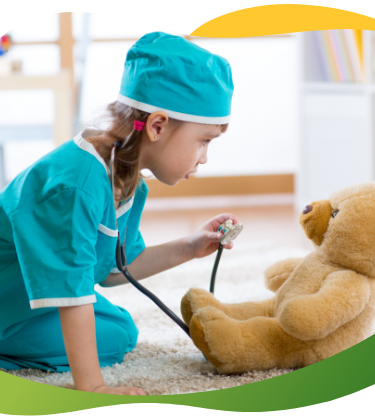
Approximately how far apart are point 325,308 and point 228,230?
0.21 m

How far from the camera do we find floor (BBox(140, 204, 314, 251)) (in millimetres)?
1870

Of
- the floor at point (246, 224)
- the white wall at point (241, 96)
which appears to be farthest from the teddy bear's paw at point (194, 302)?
the white wall at point (241, 96)

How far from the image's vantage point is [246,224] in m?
2.10

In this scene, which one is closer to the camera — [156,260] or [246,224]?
[156,260]

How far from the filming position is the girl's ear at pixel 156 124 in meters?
0.74

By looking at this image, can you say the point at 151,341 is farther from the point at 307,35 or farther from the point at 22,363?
the point at 307,35

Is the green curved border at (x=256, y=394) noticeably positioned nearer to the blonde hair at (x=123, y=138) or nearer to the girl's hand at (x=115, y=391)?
the girl's hand at (x=115, y=391)

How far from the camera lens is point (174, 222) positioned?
2.18 m

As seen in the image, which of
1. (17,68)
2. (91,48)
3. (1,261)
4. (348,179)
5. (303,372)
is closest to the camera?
(303,372)

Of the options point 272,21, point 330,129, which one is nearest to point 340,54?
point 330,129

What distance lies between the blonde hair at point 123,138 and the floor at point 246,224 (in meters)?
1.04

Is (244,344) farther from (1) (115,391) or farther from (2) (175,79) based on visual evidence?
(2) (175,79)

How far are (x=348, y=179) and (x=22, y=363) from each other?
157 centimetres

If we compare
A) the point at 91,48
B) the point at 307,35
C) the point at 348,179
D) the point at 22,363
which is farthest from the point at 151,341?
the point at 91,48
